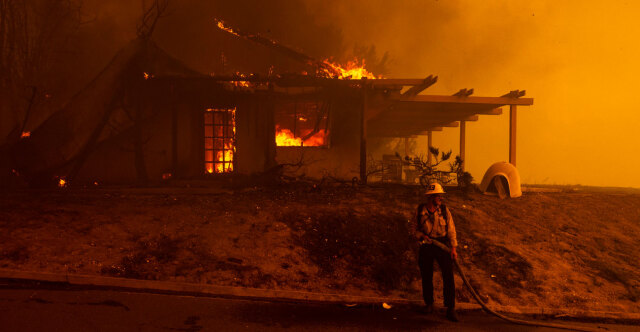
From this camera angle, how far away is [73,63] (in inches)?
797

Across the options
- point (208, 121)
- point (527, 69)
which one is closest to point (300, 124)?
point (208, 121)

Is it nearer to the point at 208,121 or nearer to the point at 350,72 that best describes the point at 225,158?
the point at 208,121

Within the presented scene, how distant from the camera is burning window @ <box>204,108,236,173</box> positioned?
14.6m

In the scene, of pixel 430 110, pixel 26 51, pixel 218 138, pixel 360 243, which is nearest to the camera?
pixel 360 243

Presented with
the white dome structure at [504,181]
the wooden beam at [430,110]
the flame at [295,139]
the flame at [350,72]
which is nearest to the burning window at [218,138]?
the flame at [295,139]

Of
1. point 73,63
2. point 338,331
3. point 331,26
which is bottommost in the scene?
point 338,331

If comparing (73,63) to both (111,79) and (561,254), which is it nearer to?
(111,79)

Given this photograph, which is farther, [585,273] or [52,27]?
[52,27]

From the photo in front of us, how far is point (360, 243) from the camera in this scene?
Result: 8414 millimetres

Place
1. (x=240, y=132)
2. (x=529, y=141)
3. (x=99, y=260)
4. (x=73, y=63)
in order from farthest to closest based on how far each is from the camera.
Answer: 1. (x=529, y=141)
2. (x=73, y=63)
3. (x=240, y=132)
4. (x=99, y=260)

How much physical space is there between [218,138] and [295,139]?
255 cm

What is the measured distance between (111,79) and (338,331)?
10917mm

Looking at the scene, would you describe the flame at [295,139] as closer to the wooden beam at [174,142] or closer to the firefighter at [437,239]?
the wooden beam at [174,142]

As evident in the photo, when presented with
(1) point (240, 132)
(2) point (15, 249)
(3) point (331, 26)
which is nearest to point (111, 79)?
(1) point (240, 132)
